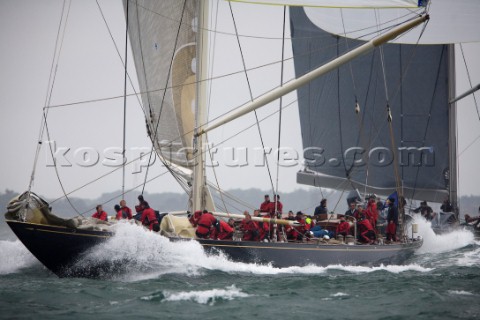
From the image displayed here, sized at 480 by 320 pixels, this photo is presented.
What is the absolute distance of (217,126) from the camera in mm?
16453

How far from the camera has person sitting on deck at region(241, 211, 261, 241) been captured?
52.6 feet

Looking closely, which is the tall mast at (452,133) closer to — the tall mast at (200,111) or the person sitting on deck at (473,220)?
the person sitting on deck at (473,220)

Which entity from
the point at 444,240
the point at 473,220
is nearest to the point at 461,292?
the point at 444,240

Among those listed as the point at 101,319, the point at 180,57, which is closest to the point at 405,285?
the point at 101,319

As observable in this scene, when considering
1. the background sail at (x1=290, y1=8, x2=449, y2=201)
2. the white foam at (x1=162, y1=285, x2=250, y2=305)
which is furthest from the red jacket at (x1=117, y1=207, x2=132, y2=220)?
the background sail at (x1=290, y1=8, x2=449, y2=201)

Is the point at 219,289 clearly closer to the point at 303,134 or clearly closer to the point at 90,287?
the point at 90,287

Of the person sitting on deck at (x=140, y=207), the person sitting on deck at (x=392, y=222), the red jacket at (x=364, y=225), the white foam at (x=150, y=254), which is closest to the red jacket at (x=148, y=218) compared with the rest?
the person sitting on deck at (x=140, y=207)

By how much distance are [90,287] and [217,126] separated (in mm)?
5377

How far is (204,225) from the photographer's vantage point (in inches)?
602

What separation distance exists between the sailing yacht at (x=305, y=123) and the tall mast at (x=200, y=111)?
0.10 ft

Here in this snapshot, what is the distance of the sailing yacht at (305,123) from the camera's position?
14297 millimetres

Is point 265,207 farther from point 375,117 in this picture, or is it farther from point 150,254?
point 375,117

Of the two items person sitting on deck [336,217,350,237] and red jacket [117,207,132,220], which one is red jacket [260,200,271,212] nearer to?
person sitting on deck [336,217,350,237]

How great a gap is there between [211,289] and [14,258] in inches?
255
